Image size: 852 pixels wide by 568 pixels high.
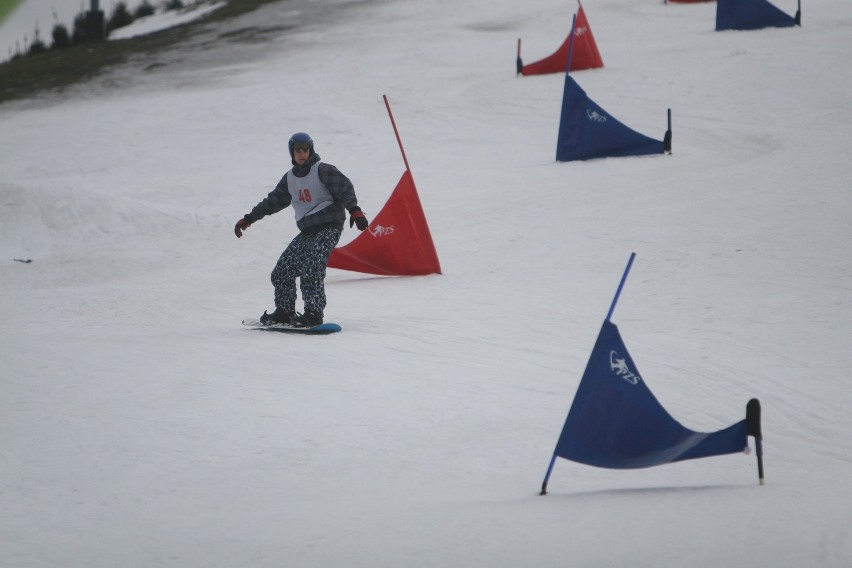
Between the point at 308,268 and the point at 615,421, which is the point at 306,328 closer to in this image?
the point at 308,268

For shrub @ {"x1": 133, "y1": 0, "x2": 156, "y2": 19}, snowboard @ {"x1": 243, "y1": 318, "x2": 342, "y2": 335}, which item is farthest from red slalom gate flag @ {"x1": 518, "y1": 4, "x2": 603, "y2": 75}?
shrub @ {"x1": 133, "y1": 0, "x2": 156, "y2": 19}

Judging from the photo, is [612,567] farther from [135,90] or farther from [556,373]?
[135,90]

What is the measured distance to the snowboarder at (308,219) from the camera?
7.52m

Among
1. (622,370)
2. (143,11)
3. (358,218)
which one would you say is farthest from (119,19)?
(622,370)

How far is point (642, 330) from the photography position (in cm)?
761

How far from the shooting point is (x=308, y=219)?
7.65m

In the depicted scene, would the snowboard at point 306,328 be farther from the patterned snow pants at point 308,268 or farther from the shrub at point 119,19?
the shrub at point 119,19

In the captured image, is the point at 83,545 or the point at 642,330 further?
the point at 642,330

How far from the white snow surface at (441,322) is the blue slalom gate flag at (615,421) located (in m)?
0.17

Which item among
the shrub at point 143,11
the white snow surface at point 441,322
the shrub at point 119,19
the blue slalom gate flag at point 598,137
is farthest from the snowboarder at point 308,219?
the shrub at point 143,11

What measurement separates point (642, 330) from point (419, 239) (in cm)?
266

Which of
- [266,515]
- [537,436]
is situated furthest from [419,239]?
[266,515]

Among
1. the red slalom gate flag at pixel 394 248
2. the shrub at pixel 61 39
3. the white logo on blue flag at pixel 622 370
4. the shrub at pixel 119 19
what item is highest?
the white logo on blue flag at pixel 622 370

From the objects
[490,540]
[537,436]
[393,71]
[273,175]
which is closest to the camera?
[490,540]
